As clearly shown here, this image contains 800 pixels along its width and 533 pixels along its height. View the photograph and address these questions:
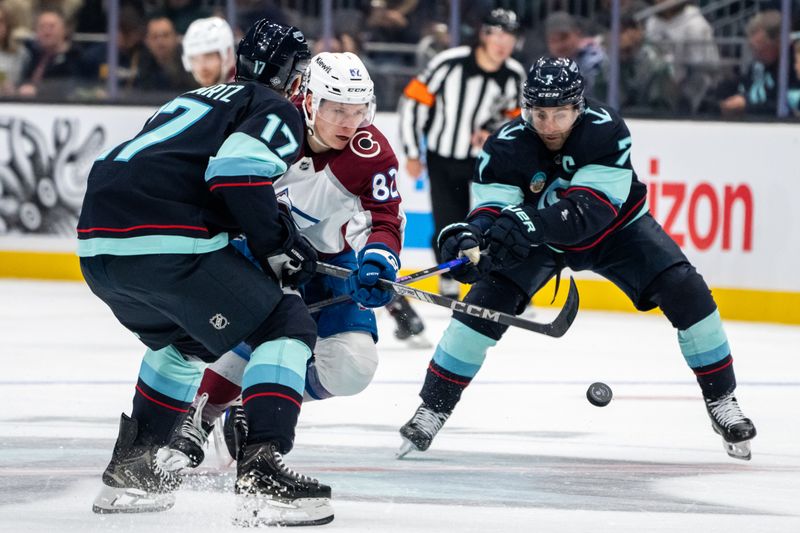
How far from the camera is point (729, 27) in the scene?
7.19 m

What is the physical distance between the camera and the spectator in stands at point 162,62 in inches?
322

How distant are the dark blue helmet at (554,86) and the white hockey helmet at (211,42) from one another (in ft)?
5.66

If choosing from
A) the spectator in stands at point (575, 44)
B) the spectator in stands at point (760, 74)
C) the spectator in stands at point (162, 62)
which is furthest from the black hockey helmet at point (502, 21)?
the spectator in stands at point (162, 62)

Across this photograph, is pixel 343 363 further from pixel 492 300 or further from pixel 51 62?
pixel 51 62

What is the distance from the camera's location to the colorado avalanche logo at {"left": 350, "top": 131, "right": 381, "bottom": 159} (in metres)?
3.59

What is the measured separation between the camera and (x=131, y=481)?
3.36 metres

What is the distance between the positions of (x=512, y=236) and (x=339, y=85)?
0.63m

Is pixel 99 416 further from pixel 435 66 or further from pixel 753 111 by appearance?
pixel 753 111

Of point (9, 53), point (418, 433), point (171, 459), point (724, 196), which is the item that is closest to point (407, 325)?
point (724, 196)

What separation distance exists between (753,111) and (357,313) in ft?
12.5

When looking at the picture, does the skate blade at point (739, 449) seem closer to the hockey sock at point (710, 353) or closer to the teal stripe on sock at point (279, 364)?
the hockey sock at point (710, 353)

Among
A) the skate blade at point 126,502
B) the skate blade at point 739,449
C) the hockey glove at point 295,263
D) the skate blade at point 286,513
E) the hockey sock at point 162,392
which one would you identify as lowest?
the skate blade at point 739,449

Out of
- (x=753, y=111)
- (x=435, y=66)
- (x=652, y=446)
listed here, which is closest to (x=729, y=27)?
(x=753, y=111)

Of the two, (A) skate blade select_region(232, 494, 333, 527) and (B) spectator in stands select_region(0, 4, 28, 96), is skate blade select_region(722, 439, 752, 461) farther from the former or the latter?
(B) spectator in stands select_region(0, 4, 28, 96)
